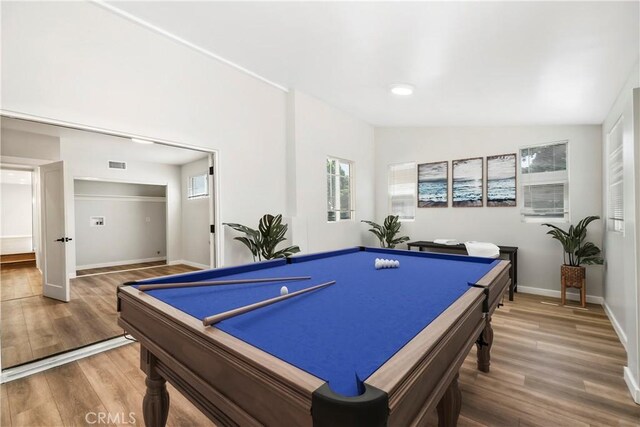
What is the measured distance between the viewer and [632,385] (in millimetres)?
1941

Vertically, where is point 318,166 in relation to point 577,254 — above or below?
above

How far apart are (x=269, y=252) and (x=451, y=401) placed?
2573 mm

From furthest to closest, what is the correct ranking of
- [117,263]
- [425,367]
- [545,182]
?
1. [117,263]
2. [545,182]
3. [425,367]

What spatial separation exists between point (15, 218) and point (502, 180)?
36.4ft

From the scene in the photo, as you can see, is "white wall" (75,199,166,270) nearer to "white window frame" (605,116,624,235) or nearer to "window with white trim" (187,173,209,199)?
"window with white trim" (187,173,209,199)

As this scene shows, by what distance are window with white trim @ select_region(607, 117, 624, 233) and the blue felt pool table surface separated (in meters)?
1.85

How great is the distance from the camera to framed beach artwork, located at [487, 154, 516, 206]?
443cm

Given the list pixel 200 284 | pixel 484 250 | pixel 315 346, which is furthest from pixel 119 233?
pixel 315 346

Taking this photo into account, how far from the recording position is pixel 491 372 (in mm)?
2213

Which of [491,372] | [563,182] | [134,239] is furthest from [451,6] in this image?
[134,239]

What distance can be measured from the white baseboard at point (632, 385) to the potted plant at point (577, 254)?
1878 mm

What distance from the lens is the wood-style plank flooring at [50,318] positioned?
262 cm

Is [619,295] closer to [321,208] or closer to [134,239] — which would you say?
[321,208]

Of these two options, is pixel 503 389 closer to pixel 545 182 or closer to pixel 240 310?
pixel 240 310
